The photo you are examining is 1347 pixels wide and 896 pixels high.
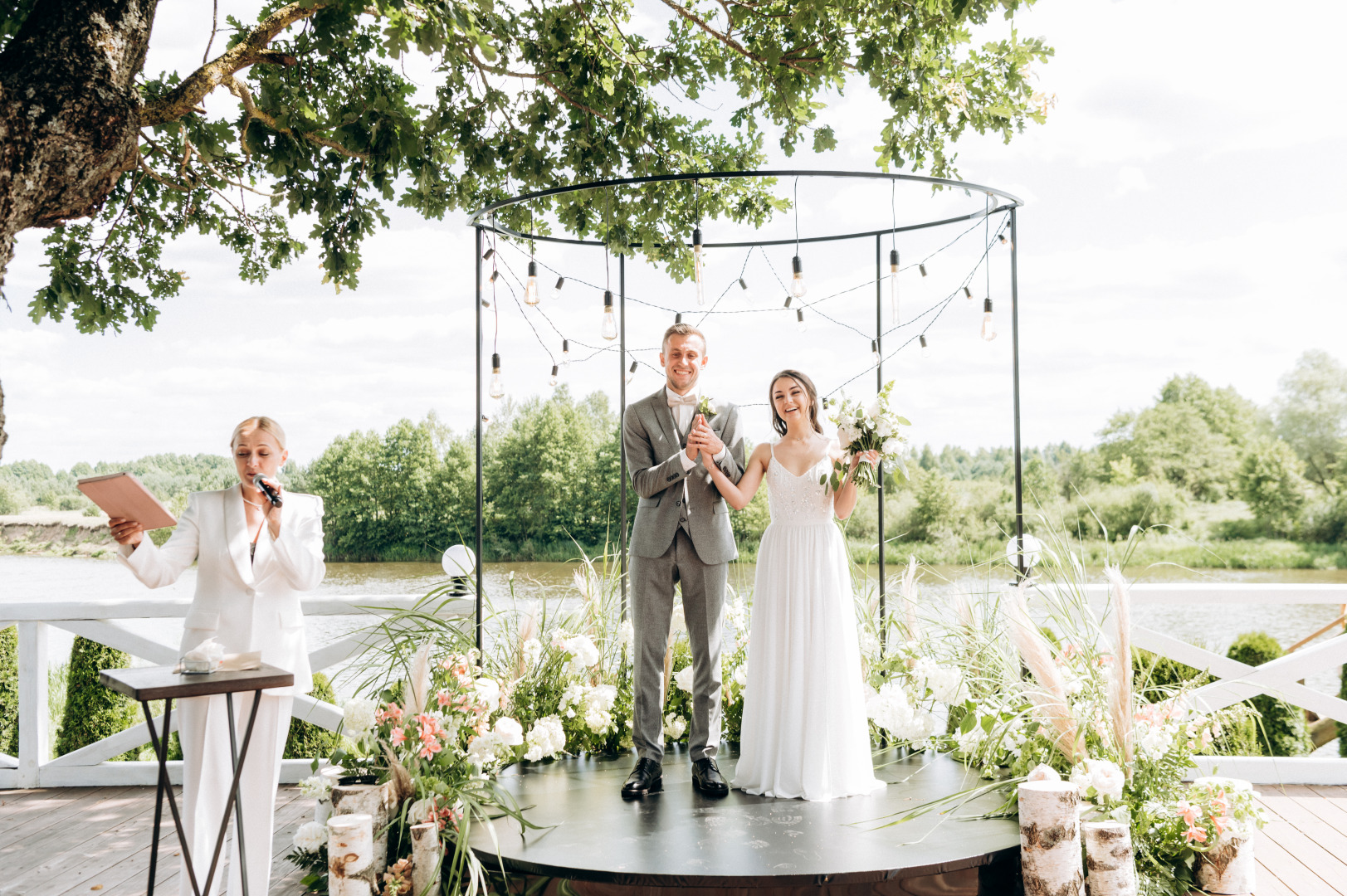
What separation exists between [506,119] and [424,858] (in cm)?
409

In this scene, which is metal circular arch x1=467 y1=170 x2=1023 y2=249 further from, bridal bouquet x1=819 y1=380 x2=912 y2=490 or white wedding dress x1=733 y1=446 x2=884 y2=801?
white wedding dress x1=733 y1=446 x2=884 y2=801

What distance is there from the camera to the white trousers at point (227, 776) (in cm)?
311

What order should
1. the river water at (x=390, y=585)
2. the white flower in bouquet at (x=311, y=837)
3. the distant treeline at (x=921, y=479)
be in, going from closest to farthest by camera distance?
1. the white flower in bouquet at (x=311, y=837)
2. the river water at (x=390, y=585)
3. the distant treeline at (x=921, y=479)

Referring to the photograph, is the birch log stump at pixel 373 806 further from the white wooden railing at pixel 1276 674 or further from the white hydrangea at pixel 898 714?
the white wooden railing at pixel 1276 674

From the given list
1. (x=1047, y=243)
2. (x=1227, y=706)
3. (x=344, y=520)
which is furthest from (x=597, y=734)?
(x=1047, y=243)

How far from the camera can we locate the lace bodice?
3875 millimetres

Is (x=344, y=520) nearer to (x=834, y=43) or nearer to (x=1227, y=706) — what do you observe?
(x=834, y=43)

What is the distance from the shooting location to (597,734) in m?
4.59

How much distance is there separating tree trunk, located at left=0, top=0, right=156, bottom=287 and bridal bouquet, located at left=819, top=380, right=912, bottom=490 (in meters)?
2.93

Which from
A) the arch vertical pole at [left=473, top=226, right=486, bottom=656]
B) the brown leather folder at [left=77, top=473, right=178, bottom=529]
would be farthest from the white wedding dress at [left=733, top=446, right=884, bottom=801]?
the brown leather folder at [left=77, top=473, right=178, bottom=529]

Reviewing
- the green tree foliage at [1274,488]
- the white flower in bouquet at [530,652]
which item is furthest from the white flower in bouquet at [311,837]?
the green tree foliage at [1274,488]

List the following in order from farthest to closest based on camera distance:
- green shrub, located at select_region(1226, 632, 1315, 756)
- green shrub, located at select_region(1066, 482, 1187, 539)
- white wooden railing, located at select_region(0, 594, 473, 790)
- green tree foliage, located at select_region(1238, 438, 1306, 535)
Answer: green tree foliage, located at select_region(1238, 438, 1306, 535) → green shrub, located at select_region(1066, 482, 1187, 539) → green shrub, located at select_region(1226, 632, 1315, 756) → white wooden railing, located at select_region(0, 594, 473, 790)

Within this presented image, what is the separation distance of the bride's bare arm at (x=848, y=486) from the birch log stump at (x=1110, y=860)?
141 cm

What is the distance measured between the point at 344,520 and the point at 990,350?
14.5 meters
